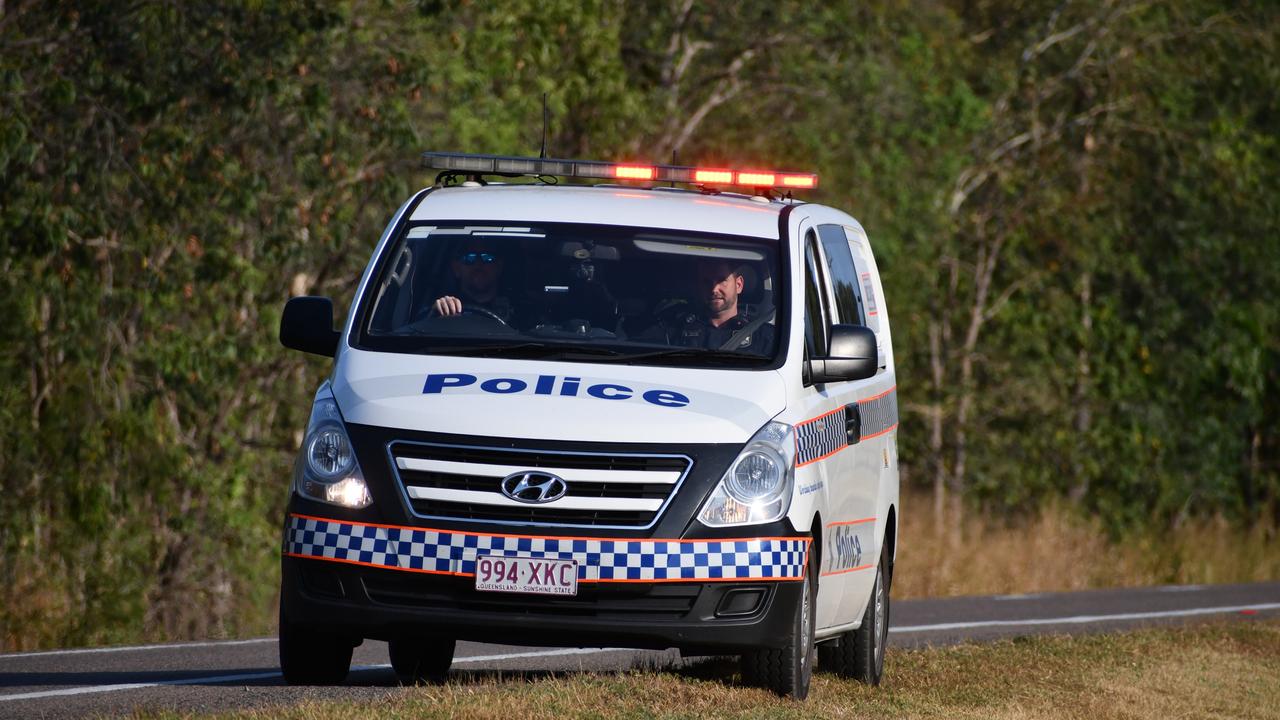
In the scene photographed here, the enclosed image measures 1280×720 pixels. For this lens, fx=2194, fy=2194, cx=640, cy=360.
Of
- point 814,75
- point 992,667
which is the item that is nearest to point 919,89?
point 814,75

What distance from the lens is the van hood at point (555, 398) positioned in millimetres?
7676

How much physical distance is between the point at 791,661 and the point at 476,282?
196 centimetres

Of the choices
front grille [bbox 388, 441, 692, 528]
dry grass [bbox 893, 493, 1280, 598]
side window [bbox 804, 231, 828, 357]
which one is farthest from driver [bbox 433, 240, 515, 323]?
dry grass [bbox 893, 493, 1280, 598]

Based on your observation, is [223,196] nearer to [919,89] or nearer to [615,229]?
[615,229]

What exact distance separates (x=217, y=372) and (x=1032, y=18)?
17863mm

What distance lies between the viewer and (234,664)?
10.8m

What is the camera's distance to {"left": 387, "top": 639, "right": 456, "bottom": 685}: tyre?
9.80 m

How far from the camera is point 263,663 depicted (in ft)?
35.8

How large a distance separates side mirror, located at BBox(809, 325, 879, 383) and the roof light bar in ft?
3.72

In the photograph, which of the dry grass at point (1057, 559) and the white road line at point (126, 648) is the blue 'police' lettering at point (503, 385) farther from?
the dry grass at point (1057, 559)

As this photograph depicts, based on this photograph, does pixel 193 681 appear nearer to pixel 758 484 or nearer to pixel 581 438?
pixel 581 438

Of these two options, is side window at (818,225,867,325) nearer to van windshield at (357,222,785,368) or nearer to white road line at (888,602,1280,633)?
van windshield at (357,222,785,368)

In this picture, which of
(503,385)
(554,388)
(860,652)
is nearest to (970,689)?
(860,652)

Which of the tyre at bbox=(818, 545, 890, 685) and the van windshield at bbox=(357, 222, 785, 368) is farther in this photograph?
the tyre at bbox=(818, 545, 890, 685)
